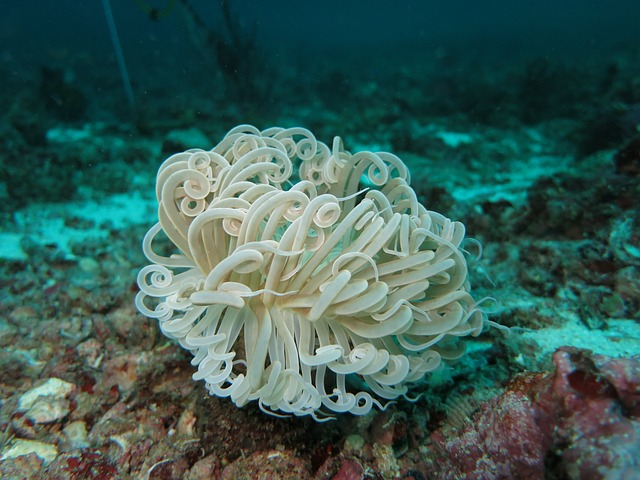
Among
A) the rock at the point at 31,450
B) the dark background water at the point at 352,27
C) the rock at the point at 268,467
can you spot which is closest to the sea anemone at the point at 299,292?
the rock at the point at 268,467

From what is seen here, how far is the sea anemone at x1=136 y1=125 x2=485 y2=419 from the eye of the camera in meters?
2.11

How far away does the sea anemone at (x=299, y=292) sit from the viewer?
6.93 ft

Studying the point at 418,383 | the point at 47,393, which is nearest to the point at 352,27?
the point at 418,383

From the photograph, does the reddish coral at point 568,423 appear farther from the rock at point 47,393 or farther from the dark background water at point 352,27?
the dark background water at point 352,27

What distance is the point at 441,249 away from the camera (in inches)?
93.4

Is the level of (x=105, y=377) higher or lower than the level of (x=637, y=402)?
lower

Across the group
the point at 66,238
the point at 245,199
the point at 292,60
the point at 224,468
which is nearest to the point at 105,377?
the point at 224,468

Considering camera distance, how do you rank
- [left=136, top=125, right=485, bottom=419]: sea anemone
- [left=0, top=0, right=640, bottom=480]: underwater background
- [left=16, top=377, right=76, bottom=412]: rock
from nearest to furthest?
1. [left=0, top=0, right=640, bottom=480]: underwater background
2. [left=136, top=125, right=485, bottom=419]: sea anemone
3. [left=16, top=377, right=76, bottom=412]: rock

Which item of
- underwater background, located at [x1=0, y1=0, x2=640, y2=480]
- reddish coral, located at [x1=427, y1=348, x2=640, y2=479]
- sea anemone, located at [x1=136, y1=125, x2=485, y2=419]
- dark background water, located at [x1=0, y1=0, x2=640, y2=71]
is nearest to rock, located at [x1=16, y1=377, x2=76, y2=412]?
underwater background, located at [x1=0, y1=0, x2=640, y2=480]

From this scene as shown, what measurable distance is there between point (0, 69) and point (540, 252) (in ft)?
72.8

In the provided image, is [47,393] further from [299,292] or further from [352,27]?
[352,27]

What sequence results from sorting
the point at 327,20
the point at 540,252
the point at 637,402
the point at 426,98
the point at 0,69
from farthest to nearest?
the point at 327,20 → the point at 0,69 → the point at 426,98 → the point at 540,252 → the point at 637,402

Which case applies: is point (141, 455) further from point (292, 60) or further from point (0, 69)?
point (292, 60)

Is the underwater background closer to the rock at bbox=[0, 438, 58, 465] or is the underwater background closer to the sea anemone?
the rock at bbox=[0, 438, 58, 465]
